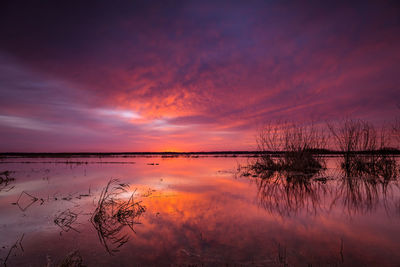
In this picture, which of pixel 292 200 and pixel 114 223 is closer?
pixel 114 223

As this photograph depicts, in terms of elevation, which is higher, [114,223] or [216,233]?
[216,233]

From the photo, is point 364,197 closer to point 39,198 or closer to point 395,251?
point 395,251

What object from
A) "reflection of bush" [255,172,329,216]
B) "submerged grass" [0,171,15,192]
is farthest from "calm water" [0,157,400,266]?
"submerged grass" [0,171,15,192]

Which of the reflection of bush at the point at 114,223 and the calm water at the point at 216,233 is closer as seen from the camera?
the calm water at the point at 216,233

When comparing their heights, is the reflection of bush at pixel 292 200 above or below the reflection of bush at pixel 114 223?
above

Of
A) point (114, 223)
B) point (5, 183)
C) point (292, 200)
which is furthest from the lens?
point (5, 183)

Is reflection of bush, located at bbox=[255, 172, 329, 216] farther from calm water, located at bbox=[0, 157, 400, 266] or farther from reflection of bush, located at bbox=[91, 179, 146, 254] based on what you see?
reflection of bush, located at bbox=[91, 179, 146, 254]

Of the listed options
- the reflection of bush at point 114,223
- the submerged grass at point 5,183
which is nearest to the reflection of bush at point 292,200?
the reflection of bush at point 114,223

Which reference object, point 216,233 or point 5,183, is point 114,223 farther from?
point 5,183

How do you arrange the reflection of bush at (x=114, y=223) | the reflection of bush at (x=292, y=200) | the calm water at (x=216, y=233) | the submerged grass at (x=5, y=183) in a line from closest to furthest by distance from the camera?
the calm water at (x=216, y=233)
the reflection of bush at (x=114, y=223)
the reflection of bush at (x=292, y=200)
the submerged grass at (x=5, y=183)

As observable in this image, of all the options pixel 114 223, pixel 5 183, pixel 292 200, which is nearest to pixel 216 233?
pixel 114 223

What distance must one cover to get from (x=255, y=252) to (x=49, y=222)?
408 centimetres

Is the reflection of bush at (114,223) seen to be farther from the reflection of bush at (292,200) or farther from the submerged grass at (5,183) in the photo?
the submerged grass at (5,183)

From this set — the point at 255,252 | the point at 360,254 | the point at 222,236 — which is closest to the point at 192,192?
the point at 222,236
